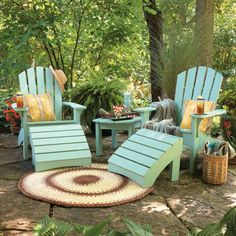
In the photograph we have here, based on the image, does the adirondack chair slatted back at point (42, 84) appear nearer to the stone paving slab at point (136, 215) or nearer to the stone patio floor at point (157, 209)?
the stone patio floor at point (157, 209)

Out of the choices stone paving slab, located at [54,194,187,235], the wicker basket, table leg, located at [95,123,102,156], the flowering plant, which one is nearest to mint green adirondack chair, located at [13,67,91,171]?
table leg, located at [95,123,102,156]

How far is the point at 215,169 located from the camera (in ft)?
9.59

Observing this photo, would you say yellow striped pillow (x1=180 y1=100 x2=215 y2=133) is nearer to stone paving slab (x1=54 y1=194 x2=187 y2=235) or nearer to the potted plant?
stone paving slab (x1=54 y1=194 x2=187 y2=235)

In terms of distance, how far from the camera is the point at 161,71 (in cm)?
487

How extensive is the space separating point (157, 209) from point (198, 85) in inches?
64.4

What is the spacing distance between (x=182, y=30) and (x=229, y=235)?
4.43 m

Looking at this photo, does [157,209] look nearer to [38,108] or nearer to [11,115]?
[38,108]

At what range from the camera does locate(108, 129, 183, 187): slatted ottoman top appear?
111 inches

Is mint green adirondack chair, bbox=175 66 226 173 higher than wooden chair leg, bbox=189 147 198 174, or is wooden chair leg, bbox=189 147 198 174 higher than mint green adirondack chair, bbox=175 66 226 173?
mint green adirondack chair, bbox=175 66 226 173

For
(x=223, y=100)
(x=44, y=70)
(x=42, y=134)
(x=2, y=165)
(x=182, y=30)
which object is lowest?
(x=2, y=165)

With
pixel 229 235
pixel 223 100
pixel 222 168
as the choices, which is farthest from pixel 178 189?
pixel 229 235

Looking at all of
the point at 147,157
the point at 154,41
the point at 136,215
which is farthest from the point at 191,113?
the point at 154,41

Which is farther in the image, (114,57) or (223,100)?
(114,57)

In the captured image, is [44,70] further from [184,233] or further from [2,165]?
[184,233]
